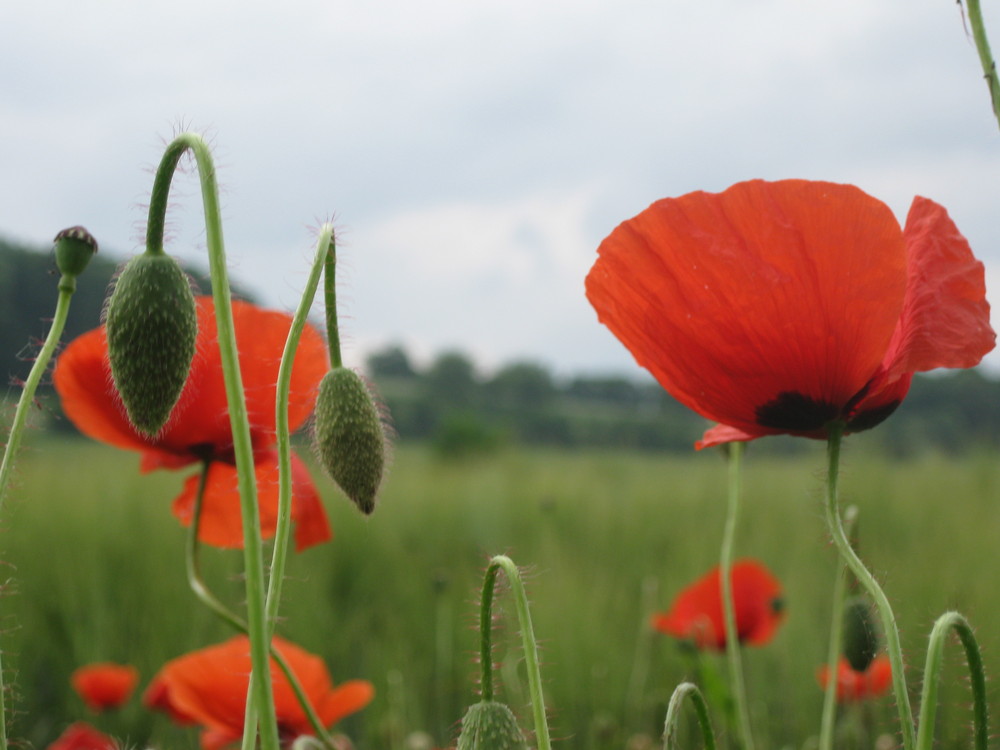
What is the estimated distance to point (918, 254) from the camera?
35cm

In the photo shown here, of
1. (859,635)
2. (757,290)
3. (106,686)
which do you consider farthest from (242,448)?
(106,686)

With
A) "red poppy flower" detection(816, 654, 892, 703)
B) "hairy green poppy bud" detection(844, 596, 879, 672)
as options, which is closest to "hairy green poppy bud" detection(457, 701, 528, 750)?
"hairy green poppy bud" detection(844, 596, 879, 672)

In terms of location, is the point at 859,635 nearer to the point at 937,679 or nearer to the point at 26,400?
the point at 937,679

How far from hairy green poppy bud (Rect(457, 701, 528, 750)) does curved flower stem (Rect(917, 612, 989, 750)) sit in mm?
110

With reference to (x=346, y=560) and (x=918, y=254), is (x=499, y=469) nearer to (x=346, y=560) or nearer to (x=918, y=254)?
(x=346, y=560)

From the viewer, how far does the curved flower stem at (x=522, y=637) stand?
0.27 metres

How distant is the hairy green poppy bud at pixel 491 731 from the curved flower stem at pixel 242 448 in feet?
0.25

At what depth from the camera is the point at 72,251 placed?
12.2 inches

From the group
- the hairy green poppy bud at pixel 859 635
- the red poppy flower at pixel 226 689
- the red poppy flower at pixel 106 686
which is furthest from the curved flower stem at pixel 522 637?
the red poppy flower at pixel 106 686

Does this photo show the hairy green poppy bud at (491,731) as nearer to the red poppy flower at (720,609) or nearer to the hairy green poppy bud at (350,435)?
the hairy green poppy bud at (350,435)

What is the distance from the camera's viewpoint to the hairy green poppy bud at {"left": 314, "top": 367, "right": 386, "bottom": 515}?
34cm

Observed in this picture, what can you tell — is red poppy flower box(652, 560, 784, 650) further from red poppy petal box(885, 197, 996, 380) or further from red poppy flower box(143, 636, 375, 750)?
red poppy petal box(885, 197, 996, 380)

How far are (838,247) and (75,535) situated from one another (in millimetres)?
2624

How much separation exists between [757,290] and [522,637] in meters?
0.14
